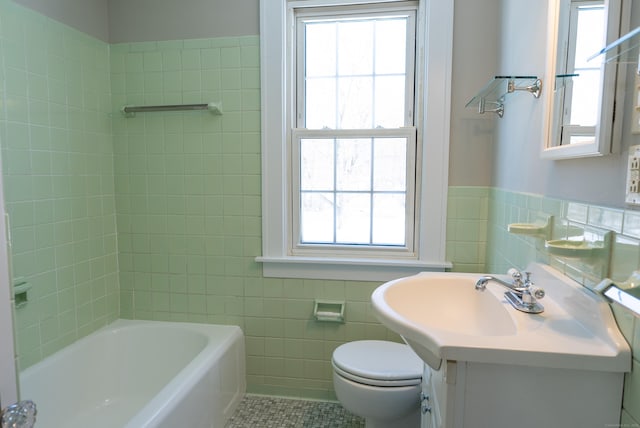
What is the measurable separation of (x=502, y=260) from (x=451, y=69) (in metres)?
0.98

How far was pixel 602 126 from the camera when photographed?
34.6 inches

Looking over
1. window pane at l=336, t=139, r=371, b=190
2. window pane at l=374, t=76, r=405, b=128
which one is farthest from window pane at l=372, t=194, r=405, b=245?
window pane at l=374, t=76, r=405, b=128

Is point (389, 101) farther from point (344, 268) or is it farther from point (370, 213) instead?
point (344, 268)

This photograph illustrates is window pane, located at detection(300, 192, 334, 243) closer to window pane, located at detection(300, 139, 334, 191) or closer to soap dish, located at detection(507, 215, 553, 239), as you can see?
window pane, located at detection(300, 139, 334, 191)

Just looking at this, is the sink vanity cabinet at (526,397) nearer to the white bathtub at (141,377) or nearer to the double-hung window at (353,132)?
the white bathtub at (141,377)

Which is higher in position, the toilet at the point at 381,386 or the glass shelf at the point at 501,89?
the glass shelf at the point at 501,89

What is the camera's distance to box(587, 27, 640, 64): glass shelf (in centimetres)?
76

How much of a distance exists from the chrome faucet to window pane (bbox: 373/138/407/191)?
3.24ft

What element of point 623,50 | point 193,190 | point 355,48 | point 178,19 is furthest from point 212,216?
point 623,50

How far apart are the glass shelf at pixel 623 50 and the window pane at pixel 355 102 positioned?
136cm

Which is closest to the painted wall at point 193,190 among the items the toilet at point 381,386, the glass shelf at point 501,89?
the glass shelf at point 501,89

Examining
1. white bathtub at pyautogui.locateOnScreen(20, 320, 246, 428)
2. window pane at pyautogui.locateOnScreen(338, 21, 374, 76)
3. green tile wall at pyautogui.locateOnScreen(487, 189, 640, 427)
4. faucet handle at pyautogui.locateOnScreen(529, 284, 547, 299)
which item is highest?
window pane at pyautogui.locateOnScreen(338, 21, 374, 76)

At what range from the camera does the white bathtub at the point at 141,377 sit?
5.60ft

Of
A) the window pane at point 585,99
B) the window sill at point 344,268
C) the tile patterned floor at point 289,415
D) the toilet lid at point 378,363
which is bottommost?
the tile patterned floor at point 289,415
